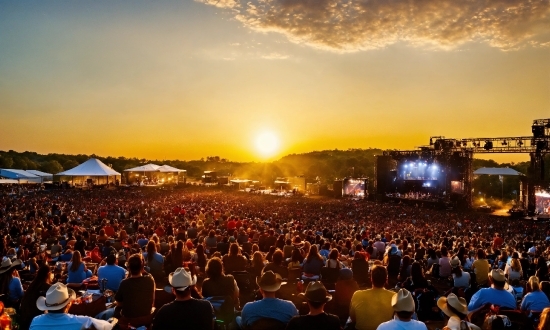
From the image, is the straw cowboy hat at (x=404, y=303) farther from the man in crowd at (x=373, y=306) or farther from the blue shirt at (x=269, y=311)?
the blue shirt at (x=269, y=311)

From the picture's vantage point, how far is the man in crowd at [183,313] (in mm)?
3477

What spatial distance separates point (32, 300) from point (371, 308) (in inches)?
158

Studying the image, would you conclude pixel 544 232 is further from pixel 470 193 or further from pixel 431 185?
pixel 431 185

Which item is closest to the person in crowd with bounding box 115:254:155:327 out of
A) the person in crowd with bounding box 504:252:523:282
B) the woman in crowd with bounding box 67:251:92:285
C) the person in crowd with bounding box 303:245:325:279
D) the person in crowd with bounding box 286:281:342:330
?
the person in crowd with bounding box 286:281:342:330

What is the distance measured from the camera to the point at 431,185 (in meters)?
37.3

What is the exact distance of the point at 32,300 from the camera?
4660 mm

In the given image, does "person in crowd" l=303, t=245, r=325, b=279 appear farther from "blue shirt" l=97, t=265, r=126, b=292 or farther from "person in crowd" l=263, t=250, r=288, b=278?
"blue shirt" l=97, t=265, r=126, b=292

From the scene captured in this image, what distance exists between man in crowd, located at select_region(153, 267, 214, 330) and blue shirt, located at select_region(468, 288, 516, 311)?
332 centimetres

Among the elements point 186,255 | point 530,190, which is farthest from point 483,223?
point 186,255

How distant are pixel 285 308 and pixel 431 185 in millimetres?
36769

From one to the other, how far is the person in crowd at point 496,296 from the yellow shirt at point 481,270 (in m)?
2.49

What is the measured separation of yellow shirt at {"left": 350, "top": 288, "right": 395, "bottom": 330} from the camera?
4059 millimetres

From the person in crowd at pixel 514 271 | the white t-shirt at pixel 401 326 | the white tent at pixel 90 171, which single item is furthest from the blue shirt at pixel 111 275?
the white tent at pixel 90 171

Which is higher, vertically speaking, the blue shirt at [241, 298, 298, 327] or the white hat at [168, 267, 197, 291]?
the white hat at [168, 267, 197, 291]
